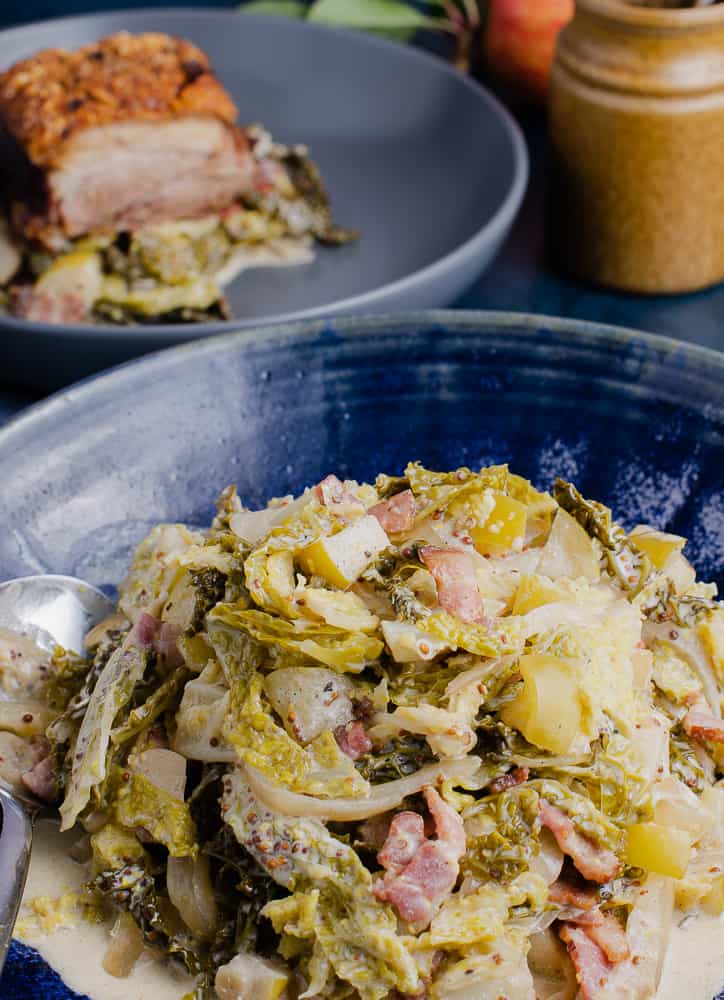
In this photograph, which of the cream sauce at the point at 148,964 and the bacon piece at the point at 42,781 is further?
the bacon piece at the point at 42,781

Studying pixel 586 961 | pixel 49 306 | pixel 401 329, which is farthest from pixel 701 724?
pixel 49 306

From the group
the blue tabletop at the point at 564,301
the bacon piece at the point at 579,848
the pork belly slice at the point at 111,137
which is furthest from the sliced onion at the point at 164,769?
the pork belly slice at the point at 111,137

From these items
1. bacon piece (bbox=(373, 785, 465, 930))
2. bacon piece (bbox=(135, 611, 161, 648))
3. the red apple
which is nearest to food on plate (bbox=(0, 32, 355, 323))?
the red apple

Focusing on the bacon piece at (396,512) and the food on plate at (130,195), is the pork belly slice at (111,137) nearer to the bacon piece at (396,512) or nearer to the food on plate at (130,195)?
the food on plate at (130,195)

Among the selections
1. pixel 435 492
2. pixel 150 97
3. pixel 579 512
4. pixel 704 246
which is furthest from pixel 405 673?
pixel 150 97

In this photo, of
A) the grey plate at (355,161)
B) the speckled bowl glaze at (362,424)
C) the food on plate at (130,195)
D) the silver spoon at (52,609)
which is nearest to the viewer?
the silver spoon at (52,609)

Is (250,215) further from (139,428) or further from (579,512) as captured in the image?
(579,512)

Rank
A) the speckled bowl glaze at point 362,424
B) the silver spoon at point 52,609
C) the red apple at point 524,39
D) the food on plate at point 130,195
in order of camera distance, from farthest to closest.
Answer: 1. the red apple at point 524,39
2. the food on plate at point 130,195
3. the speckled bowl glaze at point 362,424
4. the silver spoon at point 52,609
